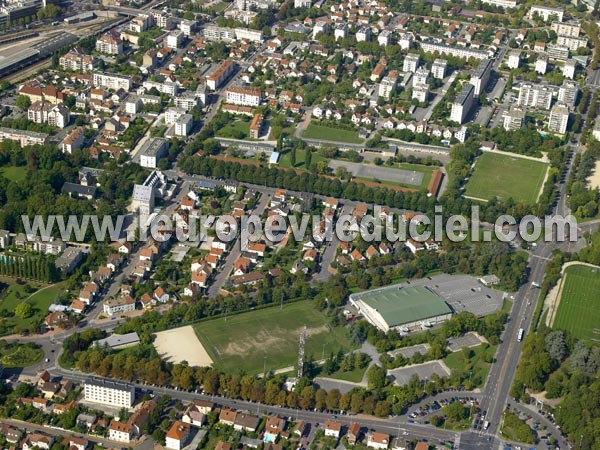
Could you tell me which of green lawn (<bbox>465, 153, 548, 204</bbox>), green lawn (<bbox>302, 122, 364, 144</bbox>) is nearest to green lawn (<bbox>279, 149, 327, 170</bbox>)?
green lawn (<bbox>302, 122, 364, 144</bbox>)

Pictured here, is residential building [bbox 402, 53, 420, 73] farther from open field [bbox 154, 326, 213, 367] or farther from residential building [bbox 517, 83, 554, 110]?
open field [bbox 154, 326, 213, 367]

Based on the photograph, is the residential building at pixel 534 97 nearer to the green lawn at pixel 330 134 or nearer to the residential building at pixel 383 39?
the green lawn at pixel 330 134

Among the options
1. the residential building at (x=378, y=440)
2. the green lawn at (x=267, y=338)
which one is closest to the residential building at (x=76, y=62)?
the green lawn at (x=267, y=338)

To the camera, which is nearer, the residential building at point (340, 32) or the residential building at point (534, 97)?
the residential building at point (534, 97)

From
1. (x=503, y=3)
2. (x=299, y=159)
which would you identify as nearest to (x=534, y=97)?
(x=299, y=159)

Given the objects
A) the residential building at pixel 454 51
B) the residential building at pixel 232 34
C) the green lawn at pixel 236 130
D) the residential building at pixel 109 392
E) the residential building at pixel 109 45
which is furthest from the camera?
the residential building at pixel 232 34

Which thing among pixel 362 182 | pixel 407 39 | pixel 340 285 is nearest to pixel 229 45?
pixel 407 39

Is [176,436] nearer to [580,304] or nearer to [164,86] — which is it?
[580,304]

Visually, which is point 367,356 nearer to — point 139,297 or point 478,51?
point 139,297
